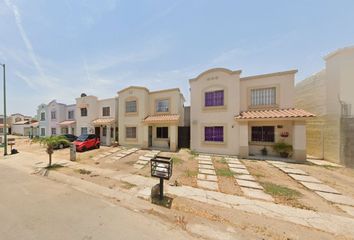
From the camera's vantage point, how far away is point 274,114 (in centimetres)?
1266

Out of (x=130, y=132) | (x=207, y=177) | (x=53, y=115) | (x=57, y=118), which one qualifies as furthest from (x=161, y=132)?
(x=53, y=115)

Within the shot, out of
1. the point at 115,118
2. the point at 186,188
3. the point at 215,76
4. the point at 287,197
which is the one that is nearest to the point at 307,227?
the point at 287,197

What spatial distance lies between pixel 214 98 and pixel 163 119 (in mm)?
5729

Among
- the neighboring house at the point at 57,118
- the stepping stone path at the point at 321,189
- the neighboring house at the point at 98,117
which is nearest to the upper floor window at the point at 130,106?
the neighboring house at the point at 98,117

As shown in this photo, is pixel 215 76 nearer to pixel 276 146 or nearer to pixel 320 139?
pixel 276 146

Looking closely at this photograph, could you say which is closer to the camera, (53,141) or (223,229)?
(223,229)

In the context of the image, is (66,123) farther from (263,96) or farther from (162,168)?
(263,96)

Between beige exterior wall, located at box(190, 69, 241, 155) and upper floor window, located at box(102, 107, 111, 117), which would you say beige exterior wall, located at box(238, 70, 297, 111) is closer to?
beige exterior wall, located at box(190, 69, 241, 155)

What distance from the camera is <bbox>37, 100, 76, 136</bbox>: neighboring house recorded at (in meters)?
26.5

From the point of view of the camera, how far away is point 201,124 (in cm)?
1566

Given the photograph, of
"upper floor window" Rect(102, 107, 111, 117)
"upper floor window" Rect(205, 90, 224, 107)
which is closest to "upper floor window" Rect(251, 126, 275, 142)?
"upper floor window" Rect(205, 90, 224, 107)

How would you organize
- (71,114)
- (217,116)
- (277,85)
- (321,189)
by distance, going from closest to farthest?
(321,189) < (277,85) < (217,116) < (71,114)

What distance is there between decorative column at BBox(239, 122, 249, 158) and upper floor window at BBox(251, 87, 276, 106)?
8.04 ft

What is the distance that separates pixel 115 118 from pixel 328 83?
2242 cm
